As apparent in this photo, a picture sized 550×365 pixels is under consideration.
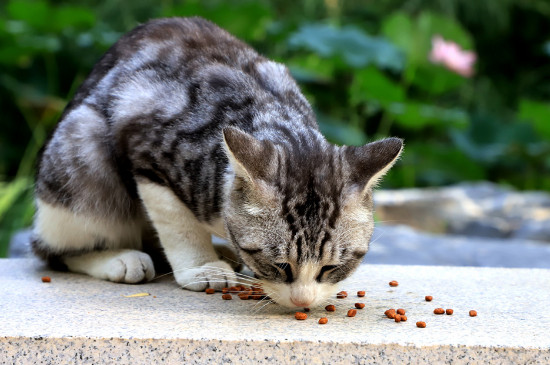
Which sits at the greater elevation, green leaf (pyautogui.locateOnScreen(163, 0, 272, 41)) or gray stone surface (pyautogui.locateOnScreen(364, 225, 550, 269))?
green leaf (pyautogui.locateOnScreen(163, 0, 272, 41))

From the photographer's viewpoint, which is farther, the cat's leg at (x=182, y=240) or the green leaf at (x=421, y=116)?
the green leaf at (x=421, y=116)

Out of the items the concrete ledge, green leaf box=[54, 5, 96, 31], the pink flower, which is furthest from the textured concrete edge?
the pink flower

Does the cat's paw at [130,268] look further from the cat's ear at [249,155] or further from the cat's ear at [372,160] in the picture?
the cat's ear at [372,160]

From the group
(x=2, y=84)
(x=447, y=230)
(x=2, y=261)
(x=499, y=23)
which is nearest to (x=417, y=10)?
(x=499, y=23)

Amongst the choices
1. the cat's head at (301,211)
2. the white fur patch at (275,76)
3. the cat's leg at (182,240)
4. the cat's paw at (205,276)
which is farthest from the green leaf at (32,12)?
the cat's head at (301,211)

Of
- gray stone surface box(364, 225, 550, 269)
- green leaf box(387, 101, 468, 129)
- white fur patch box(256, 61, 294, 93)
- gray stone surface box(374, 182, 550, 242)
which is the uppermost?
green leaf box(387, 101, 468, 129)

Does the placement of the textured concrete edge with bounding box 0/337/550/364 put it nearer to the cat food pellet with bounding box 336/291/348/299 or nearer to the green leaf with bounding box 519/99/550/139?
the cat food pellet with bounding box 336/291/348/299

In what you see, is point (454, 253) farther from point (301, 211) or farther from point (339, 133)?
point (301, 211)

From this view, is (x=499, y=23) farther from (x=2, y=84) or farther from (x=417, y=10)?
(x=2, y=84)
